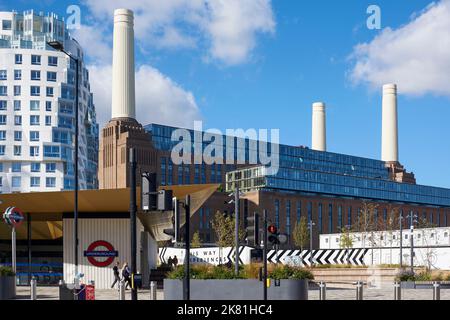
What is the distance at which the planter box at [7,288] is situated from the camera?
107ft

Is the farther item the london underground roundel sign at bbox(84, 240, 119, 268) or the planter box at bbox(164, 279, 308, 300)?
the london underground roundel sign at bbox(84, 240, 119, 268)

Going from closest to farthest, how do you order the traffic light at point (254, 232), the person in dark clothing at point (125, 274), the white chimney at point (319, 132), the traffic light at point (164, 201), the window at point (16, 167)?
the traffic light at point (164, 201), the traffic light at point (254, 232), the person in dark clothing at point (125, 274), the window at point (16, 167), the white chimney at point (319, 132)

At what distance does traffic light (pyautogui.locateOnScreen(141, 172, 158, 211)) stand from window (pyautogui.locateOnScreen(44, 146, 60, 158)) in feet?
357

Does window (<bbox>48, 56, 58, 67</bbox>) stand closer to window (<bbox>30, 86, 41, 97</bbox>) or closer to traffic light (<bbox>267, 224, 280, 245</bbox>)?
window (<bbox>30, 86, 41, 97</bbox>)

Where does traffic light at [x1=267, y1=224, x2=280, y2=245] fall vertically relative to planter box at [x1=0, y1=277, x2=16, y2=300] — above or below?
above

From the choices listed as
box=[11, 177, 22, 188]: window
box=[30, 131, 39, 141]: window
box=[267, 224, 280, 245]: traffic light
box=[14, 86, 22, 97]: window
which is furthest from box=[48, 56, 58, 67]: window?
box=[267, 224, 280, 245]: traffic light

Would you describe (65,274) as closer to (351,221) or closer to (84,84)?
(84,84)

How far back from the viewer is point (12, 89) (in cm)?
12481

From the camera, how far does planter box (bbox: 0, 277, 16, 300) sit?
107ft

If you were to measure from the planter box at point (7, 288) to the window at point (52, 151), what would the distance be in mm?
93295

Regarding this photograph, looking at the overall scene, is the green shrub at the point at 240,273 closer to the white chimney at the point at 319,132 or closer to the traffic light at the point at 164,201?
the traffic light at the point at 164,201

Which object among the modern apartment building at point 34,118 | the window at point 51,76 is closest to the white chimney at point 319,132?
the modern apartment building at point 34,118

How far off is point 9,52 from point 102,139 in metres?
23.7

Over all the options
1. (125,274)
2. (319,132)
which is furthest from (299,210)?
(125,274)
